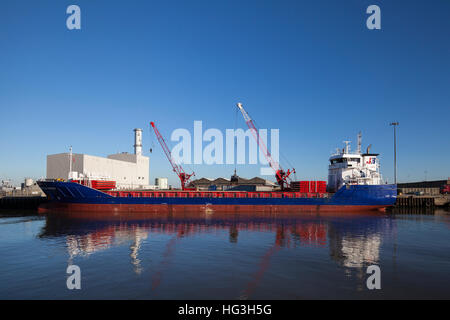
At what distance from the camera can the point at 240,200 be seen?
50.7 meters

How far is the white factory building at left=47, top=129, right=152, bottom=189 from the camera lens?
74188 mm

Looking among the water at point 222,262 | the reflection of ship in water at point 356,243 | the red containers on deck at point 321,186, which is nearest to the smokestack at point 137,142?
the water at point 222,262

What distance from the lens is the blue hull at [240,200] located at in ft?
161

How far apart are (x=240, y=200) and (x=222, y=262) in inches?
1249

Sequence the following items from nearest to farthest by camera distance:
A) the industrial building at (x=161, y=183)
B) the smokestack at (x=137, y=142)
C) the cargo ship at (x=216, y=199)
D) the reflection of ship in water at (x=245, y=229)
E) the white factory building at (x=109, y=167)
A: 1. the reflection of ship in water at (x=245, y=229)
2. the cargo ship at (x=216, y=199)
3. the white factory building at (x=109, y=167)
4. the smokestack at (x=137, y=142)
5. the industrial building at (x=161, y=183)

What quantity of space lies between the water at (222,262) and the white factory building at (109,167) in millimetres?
33247

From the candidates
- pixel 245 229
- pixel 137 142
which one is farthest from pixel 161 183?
pixel 245 229

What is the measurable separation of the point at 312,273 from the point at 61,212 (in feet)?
165

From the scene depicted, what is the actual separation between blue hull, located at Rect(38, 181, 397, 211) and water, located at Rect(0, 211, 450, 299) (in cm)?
1671

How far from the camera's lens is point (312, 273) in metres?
Result: 16.7

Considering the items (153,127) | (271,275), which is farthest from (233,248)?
(153,127)

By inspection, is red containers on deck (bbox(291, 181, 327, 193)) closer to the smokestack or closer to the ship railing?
the ship railing

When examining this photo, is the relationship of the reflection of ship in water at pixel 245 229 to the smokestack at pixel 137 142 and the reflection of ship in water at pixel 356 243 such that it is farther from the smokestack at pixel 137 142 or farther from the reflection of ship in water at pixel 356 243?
the smokestack at pixel 137 142
